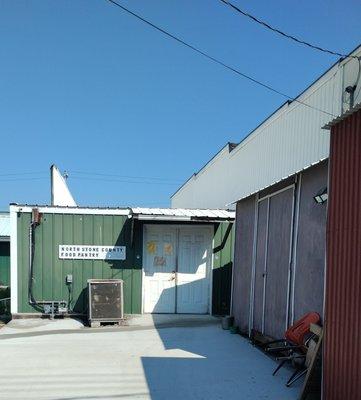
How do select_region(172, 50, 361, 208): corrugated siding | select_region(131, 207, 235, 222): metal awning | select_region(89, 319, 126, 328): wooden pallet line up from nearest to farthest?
select_region(172, 50, 361, 208): corrugated siding
select_region(89, 319, 126, 328): wooden pallet
select_region(131, 207, 235, 222): metal awning

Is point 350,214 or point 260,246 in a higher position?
point 350,214

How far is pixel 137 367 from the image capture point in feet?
21.0

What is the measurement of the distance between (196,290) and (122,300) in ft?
6.63

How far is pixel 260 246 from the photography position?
26.7 feet

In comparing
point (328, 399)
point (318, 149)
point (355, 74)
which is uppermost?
point (355, 74)

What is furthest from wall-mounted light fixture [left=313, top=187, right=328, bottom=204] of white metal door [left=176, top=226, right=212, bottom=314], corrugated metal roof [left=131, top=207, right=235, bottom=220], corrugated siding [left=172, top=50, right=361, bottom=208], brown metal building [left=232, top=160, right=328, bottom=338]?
white metal door [left=176, top=226, right=212, bottom=314]

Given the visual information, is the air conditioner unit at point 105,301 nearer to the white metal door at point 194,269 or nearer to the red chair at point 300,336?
the white metal door at point 194,269

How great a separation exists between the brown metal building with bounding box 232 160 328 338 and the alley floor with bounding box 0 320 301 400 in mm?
622

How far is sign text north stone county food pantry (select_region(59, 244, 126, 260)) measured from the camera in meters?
11.2

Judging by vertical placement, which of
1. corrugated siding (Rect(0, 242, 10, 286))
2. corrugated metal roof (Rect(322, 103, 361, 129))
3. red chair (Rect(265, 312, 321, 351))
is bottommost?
corrugated siding (Rect(0, 242, 10, 286))

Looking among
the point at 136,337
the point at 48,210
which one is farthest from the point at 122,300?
the point at 48,210

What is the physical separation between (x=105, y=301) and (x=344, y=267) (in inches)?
273

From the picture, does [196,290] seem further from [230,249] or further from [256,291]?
[256,291]

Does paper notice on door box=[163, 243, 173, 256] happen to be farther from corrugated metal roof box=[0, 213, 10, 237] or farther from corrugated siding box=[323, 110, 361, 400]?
corrugated metal roof box=[0, 213, 10, 237]
